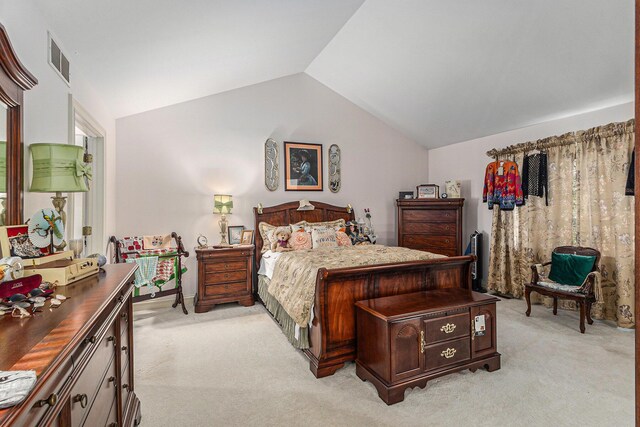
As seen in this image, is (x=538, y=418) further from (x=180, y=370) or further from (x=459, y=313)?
(x=180, y=370)

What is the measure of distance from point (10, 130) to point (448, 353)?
9.32 feet

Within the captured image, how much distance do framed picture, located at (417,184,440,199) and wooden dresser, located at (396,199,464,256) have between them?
29cm

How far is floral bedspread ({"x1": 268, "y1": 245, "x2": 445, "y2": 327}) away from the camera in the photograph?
8.91 feet

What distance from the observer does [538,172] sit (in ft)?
13.8

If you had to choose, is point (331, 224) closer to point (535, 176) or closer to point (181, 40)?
point (535, 176)

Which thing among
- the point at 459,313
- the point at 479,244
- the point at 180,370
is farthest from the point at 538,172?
the point at 180,370

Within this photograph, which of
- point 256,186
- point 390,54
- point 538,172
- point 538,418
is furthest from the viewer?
point 256,186

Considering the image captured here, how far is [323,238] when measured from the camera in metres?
4.38

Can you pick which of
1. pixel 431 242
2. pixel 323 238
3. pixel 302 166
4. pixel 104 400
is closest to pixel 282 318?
pixel 323 238

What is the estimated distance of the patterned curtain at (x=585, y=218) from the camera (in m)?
3.48

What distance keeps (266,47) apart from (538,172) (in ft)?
12.0

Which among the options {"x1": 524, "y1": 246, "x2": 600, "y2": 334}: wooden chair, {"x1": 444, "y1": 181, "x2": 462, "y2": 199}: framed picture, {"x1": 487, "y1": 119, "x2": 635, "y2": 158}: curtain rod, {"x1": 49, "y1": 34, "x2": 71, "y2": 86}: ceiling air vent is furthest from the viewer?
{"x1": 444, "y1": 181, "x2": 462, "y2": 199}: framed picture

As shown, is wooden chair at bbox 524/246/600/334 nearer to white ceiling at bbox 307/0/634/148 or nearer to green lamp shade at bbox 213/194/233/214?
white ceiling at bbox 307/0/634/148

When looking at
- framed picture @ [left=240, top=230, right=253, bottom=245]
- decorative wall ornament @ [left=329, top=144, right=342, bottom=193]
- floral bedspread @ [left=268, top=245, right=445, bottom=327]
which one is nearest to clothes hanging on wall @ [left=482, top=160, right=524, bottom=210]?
floral bedspread @ [left=268, top=245, right=445, bottom=327]
